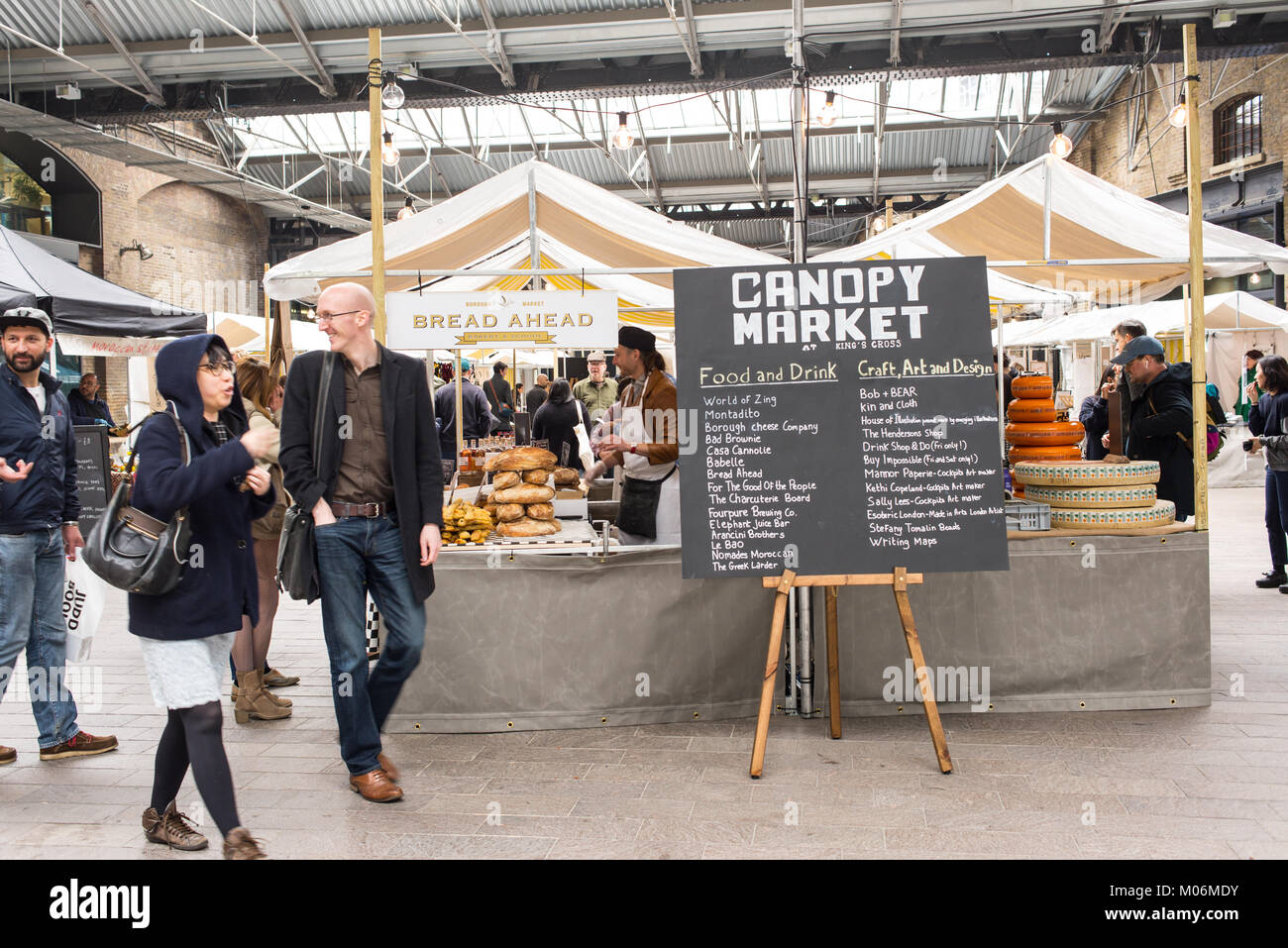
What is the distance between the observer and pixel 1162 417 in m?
6.08


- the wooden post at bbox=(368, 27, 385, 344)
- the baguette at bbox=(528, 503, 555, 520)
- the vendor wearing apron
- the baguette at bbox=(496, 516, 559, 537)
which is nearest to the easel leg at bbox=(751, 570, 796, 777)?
the vendor wearing apron

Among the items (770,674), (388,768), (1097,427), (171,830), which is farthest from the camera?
(1097,427)

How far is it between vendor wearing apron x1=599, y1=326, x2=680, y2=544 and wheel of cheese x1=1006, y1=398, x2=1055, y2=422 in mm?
1857

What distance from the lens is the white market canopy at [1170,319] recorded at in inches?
587

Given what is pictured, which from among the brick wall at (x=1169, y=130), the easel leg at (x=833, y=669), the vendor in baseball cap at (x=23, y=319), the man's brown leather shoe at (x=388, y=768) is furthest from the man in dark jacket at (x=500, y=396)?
the man's brown leather shoe at (x=388, y=768)

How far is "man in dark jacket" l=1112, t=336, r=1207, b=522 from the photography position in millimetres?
6113

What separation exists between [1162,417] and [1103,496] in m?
1.41

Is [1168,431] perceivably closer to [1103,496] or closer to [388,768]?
[1103,496]

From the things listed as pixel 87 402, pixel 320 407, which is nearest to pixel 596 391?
pixel 87 402

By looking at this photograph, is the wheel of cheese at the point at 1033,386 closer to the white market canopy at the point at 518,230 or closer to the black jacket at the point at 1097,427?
the white market canopy at the point at 518,230

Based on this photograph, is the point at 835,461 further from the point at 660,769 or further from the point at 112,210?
the point at 112,210

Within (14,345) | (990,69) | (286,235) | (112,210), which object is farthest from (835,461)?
(286,235)

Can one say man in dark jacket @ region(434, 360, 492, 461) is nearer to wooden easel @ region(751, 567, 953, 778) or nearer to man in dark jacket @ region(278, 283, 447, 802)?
man in dark jacket @ region(278, 283, 447, 802)

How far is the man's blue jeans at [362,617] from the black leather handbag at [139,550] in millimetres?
710
